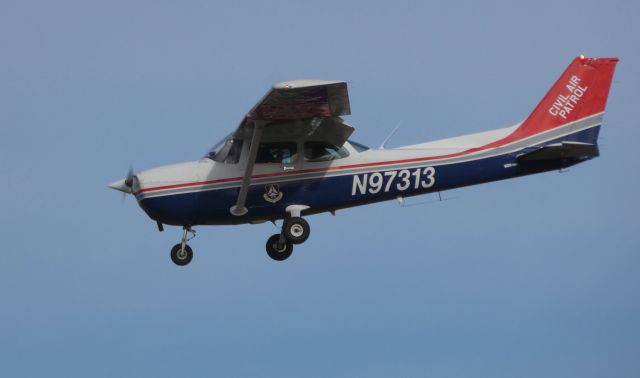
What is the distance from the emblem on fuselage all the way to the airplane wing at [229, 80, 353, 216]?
359mm

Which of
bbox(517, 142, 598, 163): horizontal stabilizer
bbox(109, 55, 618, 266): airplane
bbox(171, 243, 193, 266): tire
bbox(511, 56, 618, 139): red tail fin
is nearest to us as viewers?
bbox(109, 55, 618, 266): airplane

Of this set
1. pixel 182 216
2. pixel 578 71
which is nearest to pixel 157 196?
pixel 182 216

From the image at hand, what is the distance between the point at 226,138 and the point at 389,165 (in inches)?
118

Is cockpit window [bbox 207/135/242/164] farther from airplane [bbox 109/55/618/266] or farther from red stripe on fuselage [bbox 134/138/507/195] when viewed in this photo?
red stripe on fuselage [bbox 134/138/507/195]

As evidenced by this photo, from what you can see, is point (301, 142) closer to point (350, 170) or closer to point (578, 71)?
point (350, 170)

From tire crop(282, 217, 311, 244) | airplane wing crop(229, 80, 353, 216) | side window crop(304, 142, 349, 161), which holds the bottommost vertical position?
tire crop(282, 217, 311, 244)

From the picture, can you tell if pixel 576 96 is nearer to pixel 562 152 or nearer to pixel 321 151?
pixel 562 152

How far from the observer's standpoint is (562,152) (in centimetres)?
2000

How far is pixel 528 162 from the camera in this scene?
2023 cm

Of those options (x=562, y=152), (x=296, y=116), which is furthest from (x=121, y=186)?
(x=562, y=152)

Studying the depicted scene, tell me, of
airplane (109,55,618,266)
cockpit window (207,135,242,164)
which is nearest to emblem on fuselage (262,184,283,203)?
airplane (109,55,618,266)

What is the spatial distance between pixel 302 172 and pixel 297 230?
1.04 meters

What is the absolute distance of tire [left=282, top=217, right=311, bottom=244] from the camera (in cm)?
1938

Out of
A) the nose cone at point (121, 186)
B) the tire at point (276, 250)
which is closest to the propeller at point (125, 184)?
the nose cone at point (121, 186)
